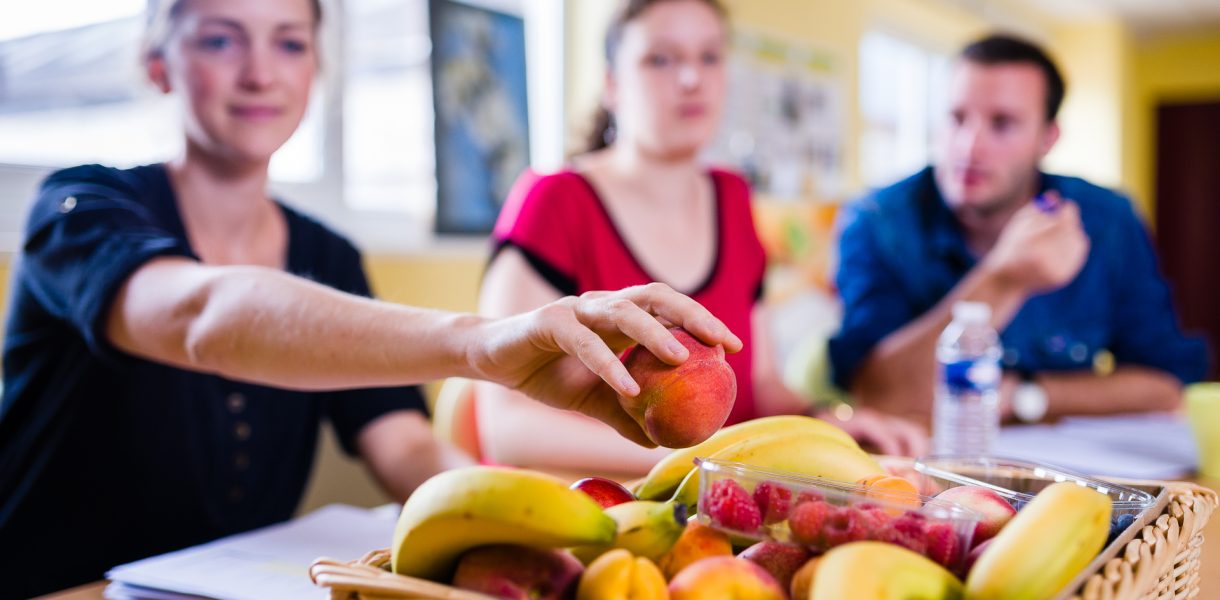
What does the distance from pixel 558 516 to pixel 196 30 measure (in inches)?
34.3

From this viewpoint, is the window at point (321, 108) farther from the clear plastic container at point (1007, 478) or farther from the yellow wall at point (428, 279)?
the clear plastic container at point (1007, 478)

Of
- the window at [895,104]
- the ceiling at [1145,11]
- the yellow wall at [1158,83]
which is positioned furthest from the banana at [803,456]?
the yellow wall at [1158,83]

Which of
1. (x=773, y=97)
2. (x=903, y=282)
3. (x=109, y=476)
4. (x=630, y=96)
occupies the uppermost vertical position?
(x=773, y=97)

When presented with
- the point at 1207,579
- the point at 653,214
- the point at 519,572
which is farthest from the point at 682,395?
the point at 653,214

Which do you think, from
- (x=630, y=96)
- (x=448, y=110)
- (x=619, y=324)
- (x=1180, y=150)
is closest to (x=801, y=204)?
(x=448, y=110)

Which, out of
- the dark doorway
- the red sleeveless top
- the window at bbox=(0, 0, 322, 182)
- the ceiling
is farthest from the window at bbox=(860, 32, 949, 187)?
the window at bbox=(0, 0, 322, 182)

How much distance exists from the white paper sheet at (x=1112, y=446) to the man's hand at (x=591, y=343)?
0.84m

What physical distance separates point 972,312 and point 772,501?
1201 millimetres

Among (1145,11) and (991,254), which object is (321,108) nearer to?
(991,254)

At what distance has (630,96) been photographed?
1.72 metres

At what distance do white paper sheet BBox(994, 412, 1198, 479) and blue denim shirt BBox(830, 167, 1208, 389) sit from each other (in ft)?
0.86

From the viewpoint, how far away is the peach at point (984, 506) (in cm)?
61

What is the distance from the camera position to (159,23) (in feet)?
3.85

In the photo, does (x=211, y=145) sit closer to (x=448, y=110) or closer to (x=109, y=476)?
(x=109, y=476)
